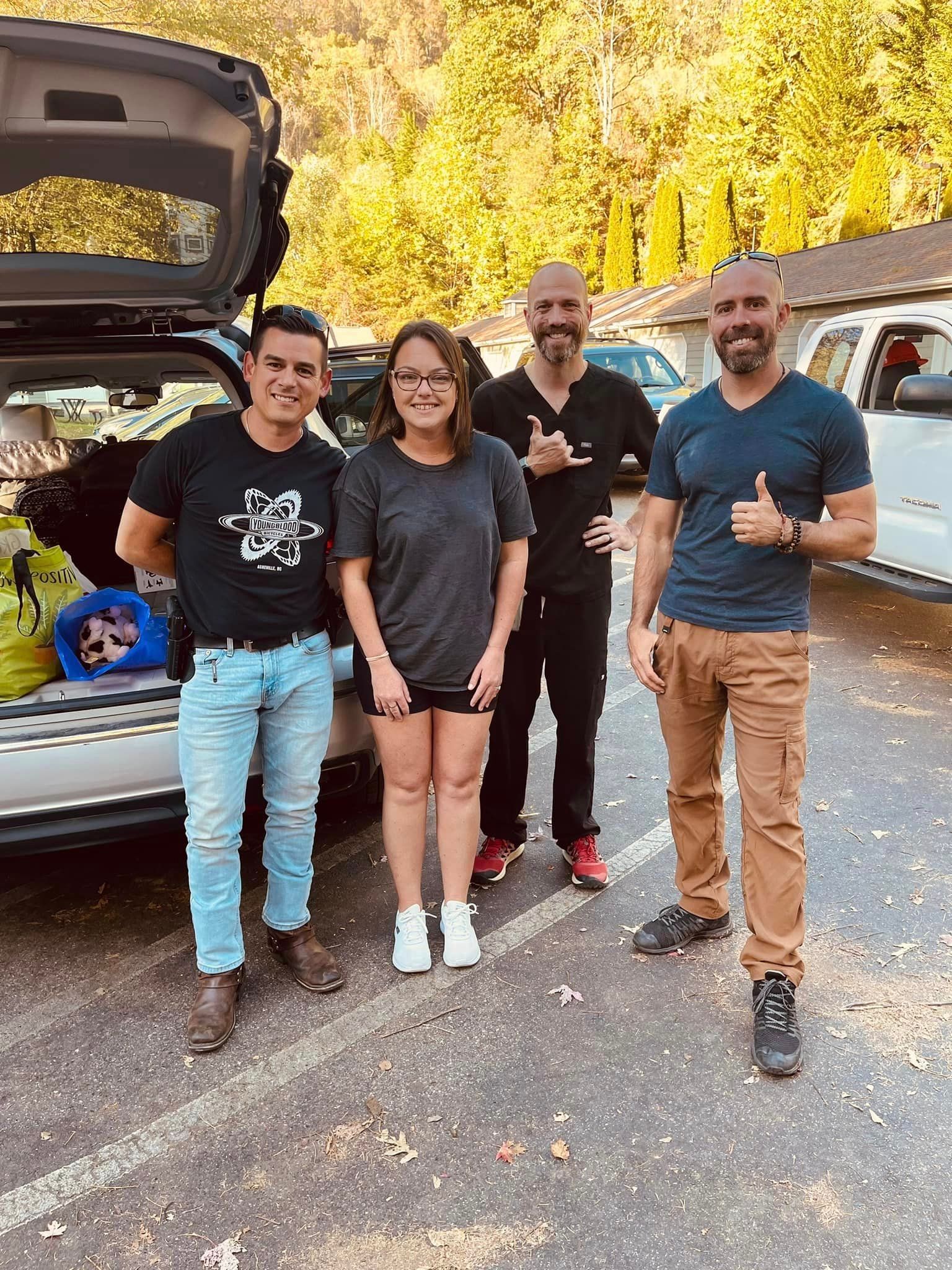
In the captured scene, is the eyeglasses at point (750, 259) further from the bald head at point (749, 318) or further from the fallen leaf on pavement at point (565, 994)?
the fallen leaf on pavement at point (565, 994)

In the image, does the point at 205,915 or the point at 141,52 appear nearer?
the point at 141,52

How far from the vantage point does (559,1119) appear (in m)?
2.39

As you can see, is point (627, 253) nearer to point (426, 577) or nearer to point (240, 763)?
point (426, 577)

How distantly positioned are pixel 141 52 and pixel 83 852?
2812 millimetres

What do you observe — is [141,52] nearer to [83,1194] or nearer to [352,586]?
[352,586]

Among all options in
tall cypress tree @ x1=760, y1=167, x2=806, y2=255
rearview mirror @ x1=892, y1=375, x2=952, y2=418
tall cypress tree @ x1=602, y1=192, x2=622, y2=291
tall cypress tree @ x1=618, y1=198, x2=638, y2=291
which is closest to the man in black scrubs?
rearview mirror @ x1=892, y1=375, x2=952, y2=418

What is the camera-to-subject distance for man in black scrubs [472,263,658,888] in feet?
10.2

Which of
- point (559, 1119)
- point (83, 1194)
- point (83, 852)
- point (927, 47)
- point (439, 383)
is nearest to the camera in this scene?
point (83, 1194)

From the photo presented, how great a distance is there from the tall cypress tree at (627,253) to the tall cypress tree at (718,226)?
24.6ft

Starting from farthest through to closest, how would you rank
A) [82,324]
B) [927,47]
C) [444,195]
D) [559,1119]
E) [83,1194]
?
1. [444,195]
2. [927,47]
3. [82,324]
4. [559,1119]
5. [83,1194]

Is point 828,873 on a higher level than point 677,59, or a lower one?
lower

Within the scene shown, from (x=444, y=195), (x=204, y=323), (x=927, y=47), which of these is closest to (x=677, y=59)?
(x=444, y=195)

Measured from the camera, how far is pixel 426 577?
9.01 feet

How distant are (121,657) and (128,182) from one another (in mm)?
1454
